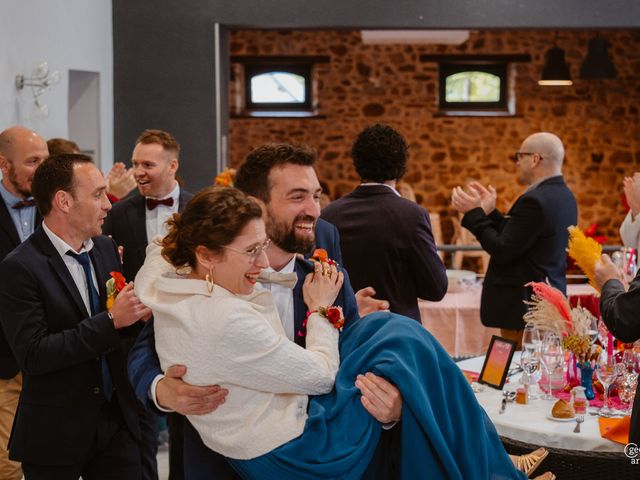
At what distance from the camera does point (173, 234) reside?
7.61 ft

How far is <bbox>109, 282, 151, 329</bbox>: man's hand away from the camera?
2.83 meters

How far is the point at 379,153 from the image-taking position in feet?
13.1

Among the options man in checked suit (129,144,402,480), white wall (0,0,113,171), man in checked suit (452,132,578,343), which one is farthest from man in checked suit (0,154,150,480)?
man in checked suit (452,132,578,343)

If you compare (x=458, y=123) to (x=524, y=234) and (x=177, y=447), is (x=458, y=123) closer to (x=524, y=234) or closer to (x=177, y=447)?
(x=524, y=234)

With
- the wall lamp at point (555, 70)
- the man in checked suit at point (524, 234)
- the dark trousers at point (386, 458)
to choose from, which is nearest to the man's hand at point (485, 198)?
the man in checked suit at point (524, 234)

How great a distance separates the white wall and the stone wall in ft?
18.1

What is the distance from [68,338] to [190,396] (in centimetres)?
86

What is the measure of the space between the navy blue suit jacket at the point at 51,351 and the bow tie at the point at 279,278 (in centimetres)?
65

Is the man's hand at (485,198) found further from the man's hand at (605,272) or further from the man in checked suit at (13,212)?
the man in checked suit at (13,212)

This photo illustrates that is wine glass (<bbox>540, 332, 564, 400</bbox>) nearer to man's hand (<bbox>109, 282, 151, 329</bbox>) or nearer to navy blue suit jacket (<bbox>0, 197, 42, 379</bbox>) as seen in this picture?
man's hand (<bbox>109, 282, 151, 329</bbox>)

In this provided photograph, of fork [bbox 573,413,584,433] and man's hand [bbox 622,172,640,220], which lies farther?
man's hand [bbox 622,172,640,220]

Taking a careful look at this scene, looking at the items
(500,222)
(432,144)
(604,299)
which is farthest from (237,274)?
(432,144)

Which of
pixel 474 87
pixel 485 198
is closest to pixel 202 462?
pixel 485 198

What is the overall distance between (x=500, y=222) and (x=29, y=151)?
2.57 metres
